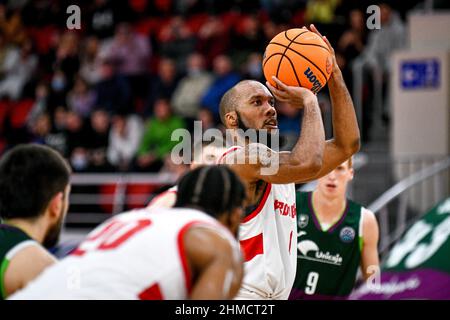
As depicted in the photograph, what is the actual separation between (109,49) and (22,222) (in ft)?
36.7

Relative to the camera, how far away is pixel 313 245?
629 cm

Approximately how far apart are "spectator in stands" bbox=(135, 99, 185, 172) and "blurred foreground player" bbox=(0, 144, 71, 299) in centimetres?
792

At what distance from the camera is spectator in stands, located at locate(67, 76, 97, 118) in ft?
44.6

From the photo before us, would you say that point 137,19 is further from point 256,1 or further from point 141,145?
point 141,145

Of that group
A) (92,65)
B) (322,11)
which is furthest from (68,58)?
(322,11)

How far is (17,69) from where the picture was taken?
15812 millimetres

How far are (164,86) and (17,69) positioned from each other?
4.48 meters

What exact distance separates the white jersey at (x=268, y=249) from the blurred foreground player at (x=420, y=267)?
184 cm

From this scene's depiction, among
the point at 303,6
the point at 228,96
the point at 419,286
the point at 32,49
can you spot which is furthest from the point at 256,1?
the point at 228,96

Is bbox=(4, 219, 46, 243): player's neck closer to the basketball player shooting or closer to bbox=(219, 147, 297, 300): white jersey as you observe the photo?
the basketball player shooting

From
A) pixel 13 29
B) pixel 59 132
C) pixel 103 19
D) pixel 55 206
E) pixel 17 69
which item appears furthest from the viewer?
pixel 13 29

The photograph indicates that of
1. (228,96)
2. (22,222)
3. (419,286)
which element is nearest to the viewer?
(22,222)

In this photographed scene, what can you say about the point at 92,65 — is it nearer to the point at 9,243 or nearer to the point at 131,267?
the point at 9,243

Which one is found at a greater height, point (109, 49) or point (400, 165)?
point (109, 49)
